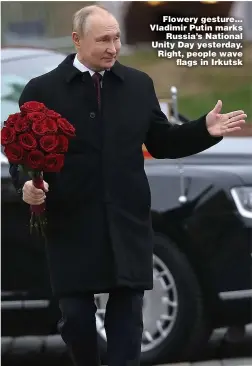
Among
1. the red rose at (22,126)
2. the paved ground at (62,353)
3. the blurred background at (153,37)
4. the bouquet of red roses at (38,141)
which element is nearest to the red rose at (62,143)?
the bouquet of red roses at (38,141)

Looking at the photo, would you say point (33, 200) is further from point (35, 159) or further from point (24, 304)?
point (24, 304)

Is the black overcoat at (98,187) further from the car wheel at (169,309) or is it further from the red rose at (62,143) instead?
the car wheel at (169,309)

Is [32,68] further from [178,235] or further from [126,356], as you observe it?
[126,356]

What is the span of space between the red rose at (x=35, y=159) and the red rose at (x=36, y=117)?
0.11m

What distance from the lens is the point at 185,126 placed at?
3.77 m

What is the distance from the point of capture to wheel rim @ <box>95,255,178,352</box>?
5.09 metres

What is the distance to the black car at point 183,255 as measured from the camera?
16.5 feet

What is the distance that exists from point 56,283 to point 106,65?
0.80m

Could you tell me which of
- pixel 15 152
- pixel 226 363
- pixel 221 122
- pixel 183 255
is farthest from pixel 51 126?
pixel 226 363

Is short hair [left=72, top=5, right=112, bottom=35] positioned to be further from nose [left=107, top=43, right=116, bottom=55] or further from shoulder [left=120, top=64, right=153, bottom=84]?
shoulder [left=120, top=64, right=153, bottom=84]

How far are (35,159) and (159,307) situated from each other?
181cm

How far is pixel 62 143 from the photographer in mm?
3512

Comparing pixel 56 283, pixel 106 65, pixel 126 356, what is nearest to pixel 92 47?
pixel 106 65

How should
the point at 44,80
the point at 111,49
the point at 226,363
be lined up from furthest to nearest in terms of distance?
the point at 226,363 < the point at 44,80 < the point at 111,49
